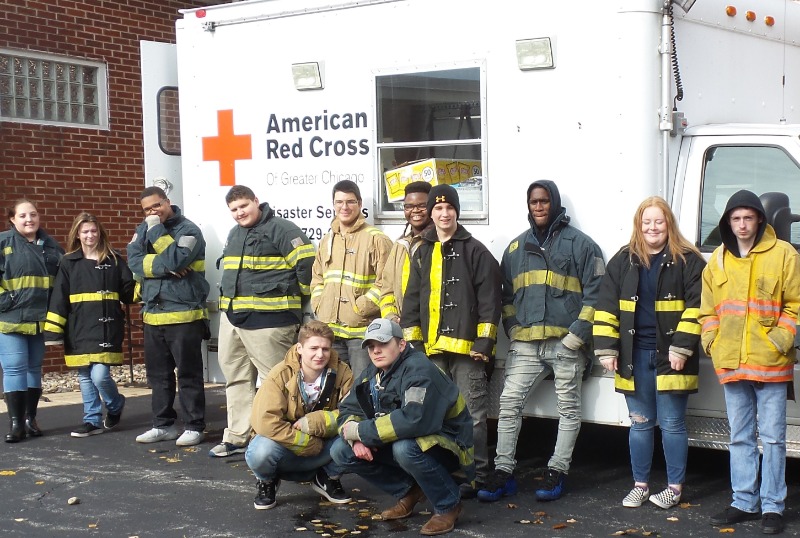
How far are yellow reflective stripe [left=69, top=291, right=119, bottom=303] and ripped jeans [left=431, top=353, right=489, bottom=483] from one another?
301cm

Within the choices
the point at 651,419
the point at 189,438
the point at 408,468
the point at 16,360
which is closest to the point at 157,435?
the point at 189,438

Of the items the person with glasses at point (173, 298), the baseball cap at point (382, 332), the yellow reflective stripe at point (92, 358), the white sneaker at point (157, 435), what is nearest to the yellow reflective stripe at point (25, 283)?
the yellow reflective stripe at point (92, 358)

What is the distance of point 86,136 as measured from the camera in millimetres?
11414

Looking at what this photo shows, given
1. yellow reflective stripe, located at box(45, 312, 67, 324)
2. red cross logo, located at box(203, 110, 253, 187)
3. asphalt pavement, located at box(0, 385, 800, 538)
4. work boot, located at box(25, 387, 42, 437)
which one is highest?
red cross logo, located at box(203, 110, 253, 187)

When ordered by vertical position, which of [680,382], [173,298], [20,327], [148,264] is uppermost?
[148,264]

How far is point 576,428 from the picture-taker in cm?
635

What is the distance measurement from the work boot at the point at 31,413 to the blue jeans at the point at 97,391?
0.34m

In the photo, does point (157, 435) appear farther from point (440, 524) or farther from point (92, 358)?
point (440, 524)

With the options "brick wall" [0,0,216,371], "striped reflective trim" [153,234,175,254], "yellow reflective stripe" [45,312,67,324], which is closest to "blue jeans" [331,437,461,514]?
"striped reflective trim" [153,234,175,254]

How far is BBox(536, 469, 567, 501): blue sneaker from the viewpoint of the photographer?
20.6 feet

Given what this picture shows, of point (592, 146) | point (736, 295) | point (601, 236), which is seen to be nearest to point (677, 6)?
point (592, 146)

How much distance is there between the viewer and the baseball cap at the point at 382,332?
225 inches

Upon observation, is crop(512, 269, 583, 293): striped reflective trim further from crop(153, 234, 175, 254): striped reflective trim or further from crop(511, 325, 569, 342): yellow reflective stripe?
crop(153, 234, 175, 254): striped reflective trim

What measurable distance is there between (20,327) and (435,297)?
3.48 m
